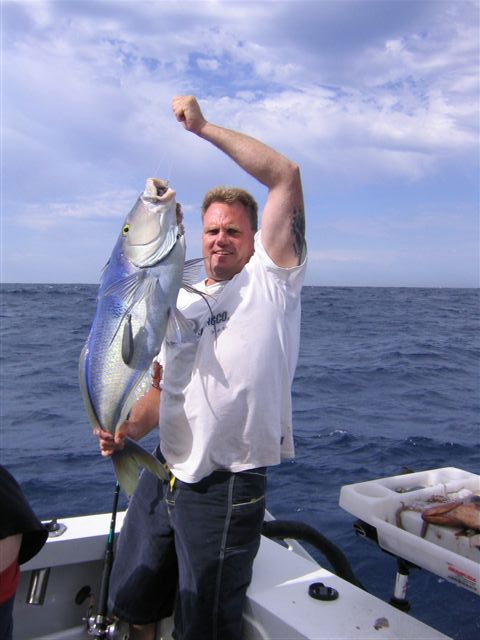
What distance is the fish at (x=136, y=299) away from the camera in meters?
2.13

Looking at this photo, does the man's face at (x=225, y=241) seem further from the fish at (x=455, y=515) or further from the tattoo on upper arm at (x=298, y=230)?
the fish at (x=455, y=515)

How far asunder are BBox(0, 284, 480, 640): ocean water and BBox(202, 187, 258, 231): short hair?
3.29m

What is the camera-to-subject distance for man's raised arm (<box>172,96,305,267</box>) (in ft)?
8.11

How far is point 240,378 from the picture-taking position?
2504 mm

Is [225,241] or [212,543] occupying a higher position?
[225,241]

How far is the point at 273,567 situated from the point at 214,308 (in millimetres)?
1435

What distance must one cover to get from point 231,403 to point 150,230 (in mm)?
802

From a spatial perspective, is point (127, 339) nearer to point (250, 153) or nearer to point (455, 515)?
point (250, 153)

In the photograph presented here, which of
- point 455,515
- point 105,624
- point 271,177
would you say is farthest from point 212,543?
point 271,177

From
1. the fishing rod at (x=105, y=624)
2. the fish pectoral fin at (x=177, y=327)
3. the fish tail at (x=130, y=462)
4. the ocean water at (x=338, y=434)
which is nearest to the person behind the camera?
the fish pectoral fin at (x=177, y=327)

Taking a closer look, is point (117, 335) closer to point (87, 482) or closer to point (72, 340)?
point (87, 482)

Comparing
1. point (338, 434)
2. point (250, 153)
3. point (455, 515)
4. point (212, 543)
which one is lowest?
point (338, 434)

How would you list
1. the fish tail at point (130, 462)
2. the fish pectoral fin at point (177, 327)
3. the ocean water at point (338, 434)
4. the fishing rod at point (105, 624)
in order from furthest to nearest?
the ocean water at point (338, 434) → the fishing rod at point (105, 624) → the fish tail at point (130, 462) → the fish pectoral fin at point (177, 327)

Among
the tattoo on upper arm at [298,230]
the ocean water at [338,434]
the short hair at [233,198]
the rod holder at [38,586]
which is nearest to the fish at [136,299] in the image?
the tattoo on upper arm at [298,230]
